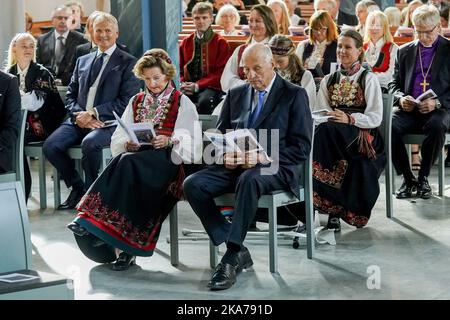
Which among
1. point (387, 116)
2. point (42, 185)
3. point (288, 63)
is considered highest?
point (288, 63)

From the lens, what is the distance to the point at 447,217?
7422 millimetres

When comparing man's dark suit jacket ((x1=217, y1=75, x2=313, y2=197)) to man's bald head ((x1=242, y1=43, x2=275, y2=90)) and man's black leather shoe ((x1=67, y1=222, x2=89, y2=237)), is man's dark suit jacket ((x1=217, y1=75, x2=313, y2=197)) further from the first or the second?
man's black leather shoe ((x1=67, y1=222, x2=89, y2=237))

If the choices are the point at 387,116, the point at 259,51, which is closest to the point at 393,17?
the point at 387,116

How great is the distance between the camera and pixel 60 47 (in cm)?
1012

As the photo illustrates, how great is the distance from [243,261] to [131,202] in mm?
744

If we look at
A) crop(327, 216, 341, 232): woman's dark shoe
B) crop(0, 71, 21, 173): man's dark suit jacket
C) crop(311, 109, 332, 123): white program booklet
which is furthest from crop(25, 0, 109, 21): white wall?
crop(327, 216, 341, 232): woman's dark shoe

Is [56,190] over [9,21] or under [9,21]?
under

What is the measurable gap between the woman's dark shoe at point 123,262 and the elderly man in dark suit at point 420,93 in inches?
104

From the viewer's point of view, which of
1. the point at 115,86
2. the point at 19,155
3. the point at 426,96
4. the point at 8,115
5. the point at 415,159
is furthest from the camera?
the point at 415,159

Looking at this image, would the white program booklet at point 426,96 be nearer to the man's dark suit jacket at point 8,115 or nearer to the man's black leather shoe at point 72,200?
the man's black leather shoe at point 72,200

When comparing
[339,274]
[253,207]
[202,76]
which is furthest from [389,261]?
[202,76]

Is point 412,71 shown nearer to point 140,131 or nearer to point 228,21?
point 140,131

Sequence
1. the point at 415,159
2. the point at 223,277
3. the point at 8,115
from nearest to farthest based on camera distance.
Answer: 1. the point at 223,277
2. the point at 8,115
3. the point at 415,159

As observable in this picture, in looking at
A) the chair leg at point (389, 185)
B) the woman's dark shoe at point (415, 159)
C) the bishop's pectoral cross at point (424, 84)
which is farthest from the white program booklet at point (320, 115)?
the woman's dark shoe at point (415, 159)
